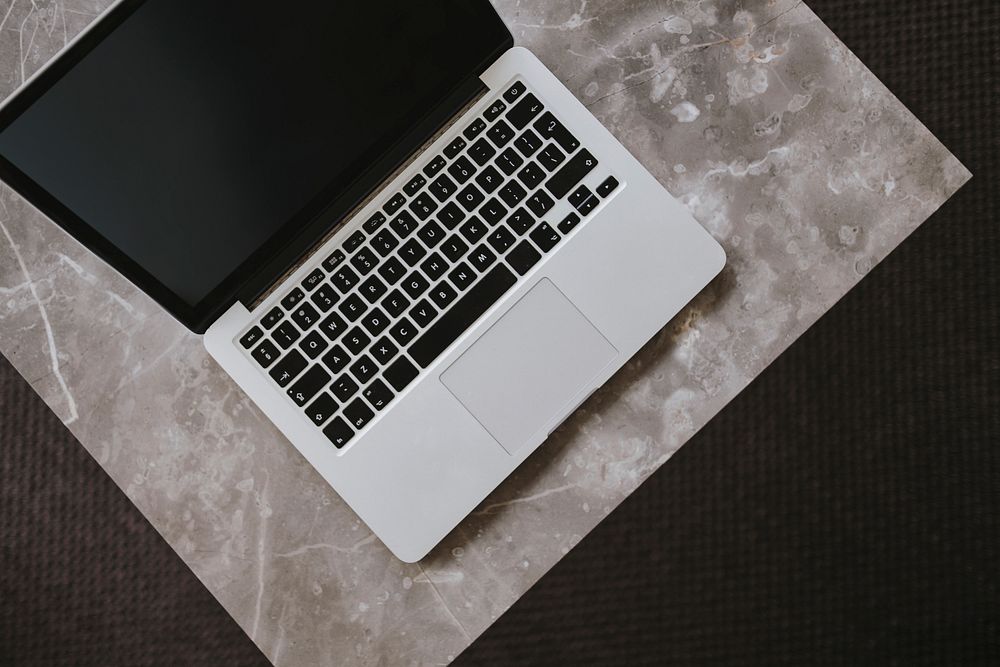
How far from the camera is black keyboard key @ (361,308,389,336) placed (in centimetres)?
62

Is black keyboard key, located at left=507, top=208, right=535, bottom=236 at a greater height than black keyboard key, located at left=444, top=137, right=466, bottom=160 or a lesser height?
lesser

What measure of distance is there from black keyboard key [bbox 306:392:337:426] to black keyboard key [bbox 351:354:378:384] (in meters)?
0.03

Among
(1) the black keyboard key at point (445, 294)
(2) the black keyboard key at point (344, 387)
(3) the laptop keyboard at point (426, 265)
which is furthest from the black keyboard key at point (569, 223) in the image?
(2) the black keyboard key at point (344, 387)

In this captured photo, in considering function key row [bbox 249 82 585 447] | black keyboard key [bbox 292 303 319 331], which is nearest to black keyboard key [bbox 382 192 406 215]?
function key row [bbox 249 82 585 447]

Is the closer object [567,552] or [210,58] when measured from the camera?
[210,58]

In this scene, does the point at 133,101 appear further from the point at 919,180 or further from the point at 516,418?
the point at 919,180

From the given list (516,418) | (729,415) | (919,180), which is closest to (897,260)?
(919,180)

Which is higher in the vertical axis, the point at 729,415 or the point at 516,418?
the point at 516,418

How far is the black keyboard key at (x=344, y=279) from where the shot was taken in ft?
2.04

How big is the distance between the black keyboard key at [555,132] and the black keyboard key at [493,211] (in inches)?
2.6

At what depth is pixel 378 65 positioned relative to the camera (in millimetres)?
579

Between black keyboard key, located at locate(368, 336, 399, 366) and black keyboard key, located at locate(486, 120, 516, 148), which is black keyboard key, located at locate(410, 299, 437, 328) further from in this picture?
black keyboard key, located at locate(486, 120, 516, 148)

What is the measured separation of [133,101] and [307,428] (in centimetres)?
Answer: 27

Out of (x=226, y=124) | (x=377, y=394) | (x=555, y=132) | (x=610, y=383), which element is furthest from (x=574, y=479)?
(x=226, y=124)
